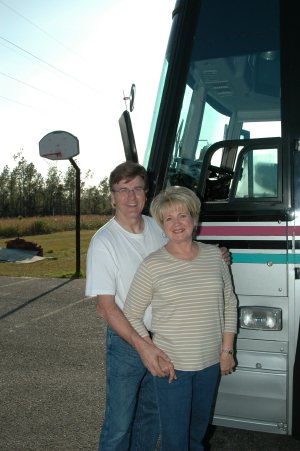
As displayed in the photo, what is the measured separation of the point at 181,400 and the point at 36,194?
50.2 meters

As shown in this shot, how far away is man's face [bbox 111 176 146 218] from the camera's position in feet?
8.85

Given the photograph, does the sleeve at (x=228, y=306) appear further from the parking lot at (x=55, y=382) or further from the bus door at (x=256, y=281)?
the parking lot at (x=55, y=382)

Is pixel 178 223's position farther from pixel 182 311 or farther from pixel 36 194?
pixel 36 194

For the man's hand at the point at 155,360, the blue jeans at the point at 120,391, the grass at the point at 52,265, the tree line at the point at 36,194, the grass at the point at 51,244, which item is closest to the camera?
the man's hand at the point at 155,360

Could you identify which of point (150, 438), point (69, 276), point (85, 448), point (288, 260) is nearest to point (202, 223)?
point (288, 260)

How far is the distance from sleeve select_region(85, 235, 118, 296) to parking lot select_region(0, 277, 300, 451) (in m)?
1.66

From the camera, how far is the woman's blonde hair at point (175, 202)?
8.09 feet

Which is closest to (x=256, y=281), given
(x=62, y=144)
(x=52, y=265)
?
(x=62, y=144)

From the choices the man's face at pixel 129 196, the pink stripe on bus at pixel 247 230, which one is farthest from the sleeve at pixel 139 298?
the pink stripe on bus at pixel 247 230

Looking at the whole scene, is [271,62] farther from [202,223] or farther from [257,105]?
[202,223]

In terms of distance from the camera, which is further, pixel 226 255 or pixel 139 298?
pixel 226 255

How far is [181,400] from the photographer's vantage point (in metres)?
2.41

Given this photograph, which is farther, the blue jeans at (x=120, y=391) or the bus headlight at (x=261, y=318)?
the bus headlight at (x=261, y=318)

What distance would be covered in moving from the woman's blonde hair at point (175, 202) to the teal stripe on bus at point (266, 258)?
1.78 ft
